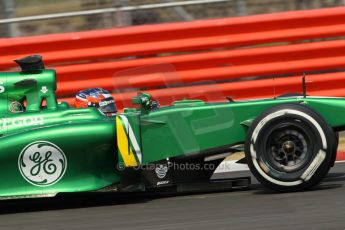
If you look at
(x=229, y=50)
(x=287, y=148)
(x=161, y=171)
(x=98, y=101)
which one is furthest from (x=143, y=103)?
(x=229, y=50)

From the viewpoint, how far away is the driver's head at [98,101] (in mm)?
6750

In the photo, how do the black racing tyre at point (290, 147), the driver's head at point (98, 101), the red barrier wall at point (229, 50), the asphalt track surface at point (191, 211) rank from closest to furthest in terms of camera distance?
the asphalt track surface at point (191, 211) → the black racing tyre at point (290, 147) → the driver's head at point (98, 101) → the red barrier wall at point (229, 50)

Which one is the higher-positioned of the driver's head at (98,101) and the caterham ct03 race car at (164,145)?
the driver's head at (98,101)

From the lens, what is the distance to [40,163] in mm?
5930

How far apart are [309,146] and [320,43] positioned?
3.25 metres

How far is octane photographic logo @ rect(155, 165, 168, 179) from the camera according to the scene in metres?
6.10

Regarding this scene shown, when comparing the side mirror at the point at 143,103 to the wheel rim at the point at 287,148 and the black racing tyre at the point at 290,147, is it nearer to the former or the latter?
the black racing tyre at the point at 290,147

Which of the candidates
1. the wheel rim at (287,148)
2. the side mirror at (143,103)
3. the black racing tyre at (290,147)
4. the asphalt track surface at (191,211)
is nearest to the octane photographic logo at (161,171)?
the asphalt track surface at (191,211)

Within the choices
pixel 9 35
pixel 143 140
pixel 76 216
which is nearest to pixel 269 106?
pixel 143 140

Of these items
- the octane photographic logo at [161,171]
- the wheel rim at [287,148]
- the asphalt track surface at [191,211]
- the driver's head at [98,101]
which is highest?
the driver's head at [98,101]

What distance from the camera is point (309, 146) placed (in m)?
5.96

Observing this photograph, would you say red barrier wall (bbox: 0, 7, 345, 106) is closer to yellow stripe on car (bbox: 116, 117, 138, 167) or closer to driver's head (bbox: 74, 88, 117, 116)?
driver's head (bbox: 74, 88, 117, 116)

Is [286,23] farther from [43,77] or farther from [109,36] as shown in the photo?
[43,77]

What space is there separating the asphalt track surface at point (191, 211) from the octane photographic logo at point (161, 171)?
0.21 meters
